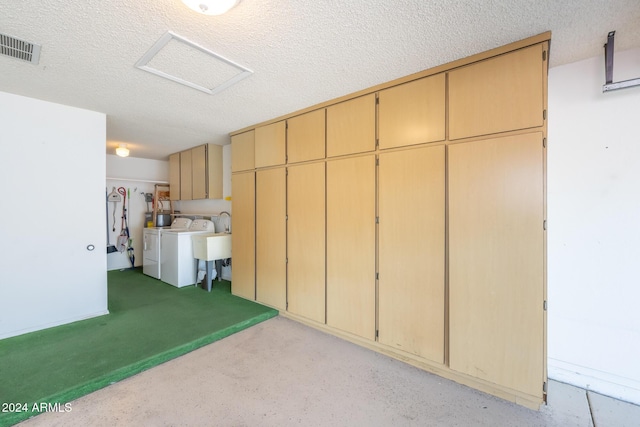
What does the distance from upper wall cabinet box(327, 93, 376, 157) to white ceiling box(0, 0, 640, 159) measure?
155 mm

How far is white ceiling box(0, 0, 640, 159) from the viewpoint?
61.3 inches

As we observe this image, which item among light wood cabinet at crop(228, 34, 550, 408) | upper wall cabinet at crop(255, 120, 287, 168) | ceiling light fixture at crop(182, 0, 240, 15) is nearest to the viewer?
ceiling light fixture at crop(182, 0, 240, 15)

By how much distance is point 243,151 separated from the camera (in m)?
3.94

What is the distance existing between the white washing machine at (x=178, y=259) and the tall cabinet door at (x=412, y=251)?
3.39 m

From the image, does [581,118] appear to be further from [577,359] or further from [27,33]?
[27,33]

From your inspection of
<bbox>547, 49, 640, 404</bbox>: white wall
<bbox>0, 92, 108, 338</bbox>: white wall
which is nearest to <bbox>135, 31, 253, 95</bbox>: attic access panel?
<bbox>0, 92, 108, 338</bbox>: white wall

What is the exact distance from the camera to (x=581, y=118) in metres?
2.11

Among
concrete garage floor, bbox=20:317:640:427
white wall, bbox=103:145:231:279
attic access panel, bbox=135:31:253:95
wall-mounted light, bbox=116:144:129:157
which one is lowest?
concrete garage floor, bbox=20:317:640:427

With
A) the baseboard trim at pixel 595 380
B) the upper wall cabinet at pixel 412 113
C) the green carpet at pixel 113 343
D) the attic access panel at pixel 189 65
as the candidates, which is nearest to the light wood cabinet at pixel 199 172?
the green carpet at pixel 113 343

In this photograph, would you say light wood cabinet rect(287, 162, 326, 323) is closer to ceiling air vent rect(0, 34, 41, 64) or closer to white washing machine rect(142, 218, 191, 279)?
ceiling air vent rect(0, 34, 41, 64)

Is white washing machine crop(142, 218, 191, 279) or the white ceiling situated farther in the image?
white washing machine crop(142, 218, 191, 279)

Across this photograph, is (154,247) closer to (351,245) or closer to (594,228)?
(351,245)

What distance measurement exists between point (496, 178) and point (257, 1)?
6.45 ft

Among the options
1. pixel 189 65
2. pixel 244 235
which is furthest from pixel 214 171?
pixel 189 65
